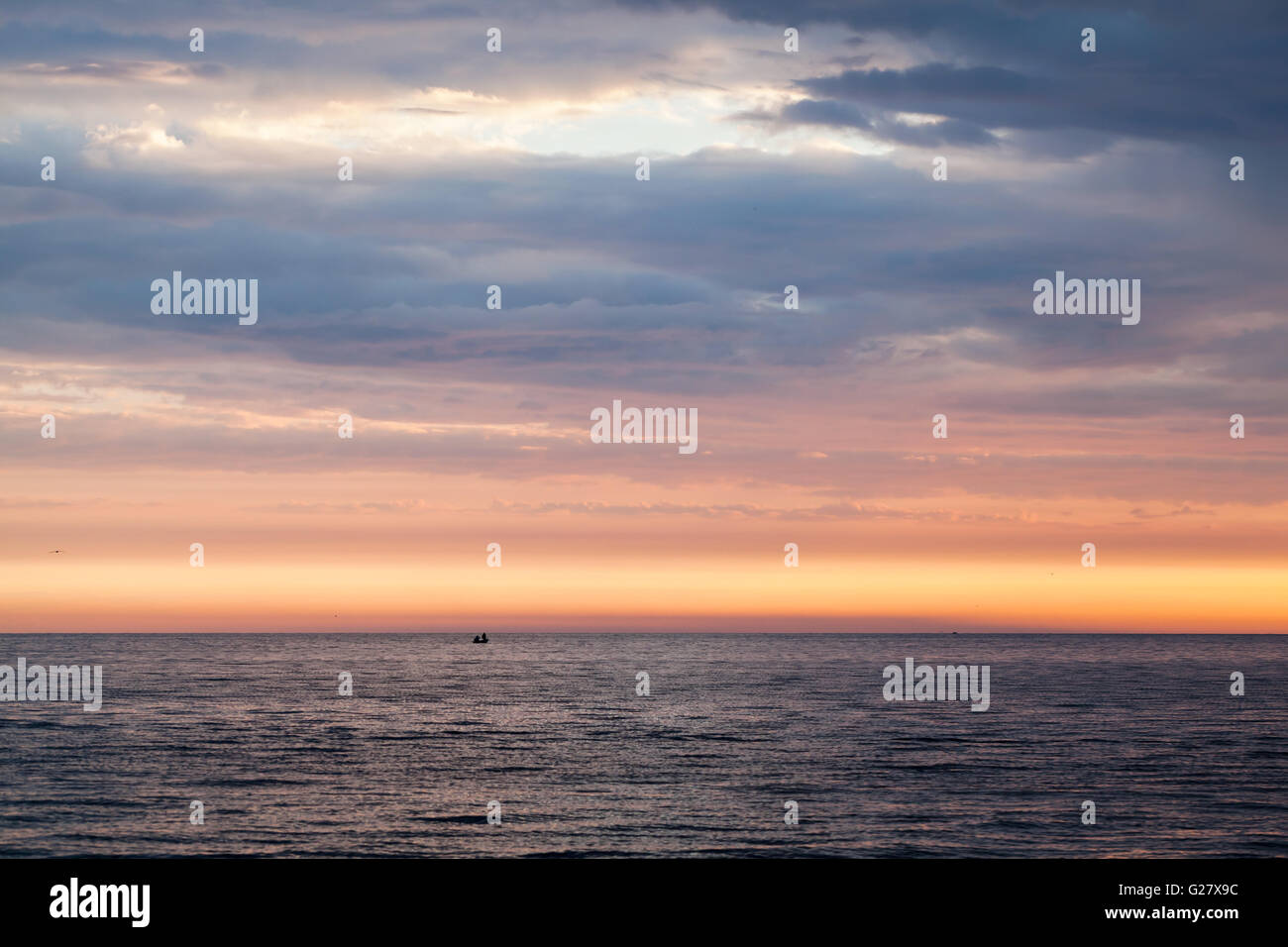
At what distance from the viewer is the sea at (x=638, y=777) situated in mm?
35188

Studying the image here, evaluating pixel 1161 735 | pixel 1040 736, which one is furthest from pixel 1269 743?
pixel 1040 736

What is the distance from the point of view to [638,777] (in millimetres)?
48844

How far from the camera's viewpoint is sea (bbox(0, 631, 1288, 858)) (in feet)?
115

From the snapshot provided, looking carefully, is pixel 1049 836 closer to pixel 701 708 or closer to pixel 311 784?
pixel 311 784

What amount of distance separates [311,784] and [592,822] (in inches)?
578

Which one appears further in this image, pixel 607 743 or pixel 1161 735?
pixel 1161 735

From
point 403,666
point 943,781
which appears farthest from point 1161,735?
point 403,666
